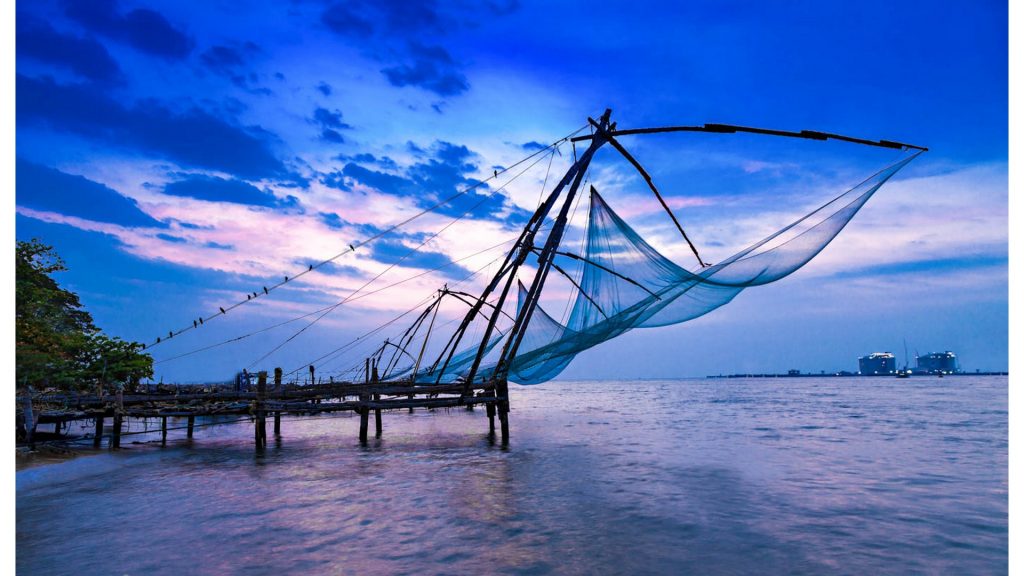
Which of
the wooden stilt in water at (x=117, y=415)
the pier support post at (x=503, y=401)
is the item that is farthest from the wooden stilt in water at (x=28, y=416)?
the pier support post at (x=503, y=401)

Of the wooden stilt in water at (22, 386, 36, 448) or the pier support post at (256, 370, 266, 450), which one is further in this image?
the pier support post at (256, 370, 266, 450)

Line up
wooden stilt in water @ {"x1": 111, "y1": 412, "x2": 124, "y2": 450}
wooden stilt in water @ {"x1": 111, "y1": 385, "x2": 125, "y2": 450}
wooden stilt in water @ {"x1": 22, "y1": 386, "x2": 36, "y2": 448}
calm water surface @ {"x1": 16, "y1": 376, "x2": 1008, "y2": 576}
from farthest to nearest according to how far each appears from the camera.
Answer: wooden stilt in water @ {"x1": 111, "y1": 412, "x2": 124, "y2": 450}, wooden stilt in water @ {"x1": 111, "y1": 385, "x2": 125, "y2": 450}, wooden stilt in water @ {"x1": 22, "y1": 386, "x2": 36, "y2": 448}, calm water surface @ {"x1": 16, "y1": 376, "x2": 1008, "y2": 576}

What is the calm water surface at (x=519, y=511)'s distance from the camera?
20.0ft

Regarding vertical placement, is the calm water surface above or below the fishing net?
below

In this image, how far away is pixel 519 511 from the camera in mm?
8203

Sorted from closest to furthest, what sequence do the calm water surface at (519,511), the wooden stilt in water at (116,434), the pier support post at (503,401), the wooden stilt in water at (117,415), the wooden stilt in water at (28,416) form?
the calm water surface at (519,511)
the wooden stilt in water at (28,416)
the pier support post at (503,401)
the wooden stilt in water at (117,415)
the wooden stilt in water at (116,434)

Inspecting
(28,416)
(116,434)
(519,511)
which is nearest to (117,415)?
(116,434)

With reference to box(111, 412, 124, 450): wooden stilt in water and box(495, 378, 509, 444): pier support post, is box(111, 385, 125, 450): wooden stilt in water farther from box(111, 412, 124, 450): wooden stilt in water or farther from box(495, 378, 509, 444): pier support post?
box(495, 378, 509, 444): pier support post

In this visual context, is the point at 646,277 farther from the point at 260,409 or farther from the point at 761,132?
the point at 260,409

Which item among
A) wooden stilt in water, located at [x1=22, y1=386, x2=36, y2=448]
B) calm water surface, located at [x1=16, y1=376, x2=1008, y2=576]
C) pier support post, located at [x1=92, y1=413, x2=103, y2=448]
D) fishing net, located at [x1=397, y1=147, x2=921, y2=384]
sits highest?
fishing net, located at [x1=397, y1=147, x2=921, y2=384]

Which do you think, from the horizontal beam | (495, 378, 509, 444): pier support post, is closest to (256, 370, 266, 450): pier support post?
(495, 378, 509, 444): pier support post

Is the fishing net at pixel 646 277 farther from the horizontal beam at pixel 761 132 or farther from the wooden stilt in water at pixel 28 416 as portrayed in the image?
the wooden stilt in water at pixel 28 416

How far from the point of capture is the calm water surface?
20.0ft
